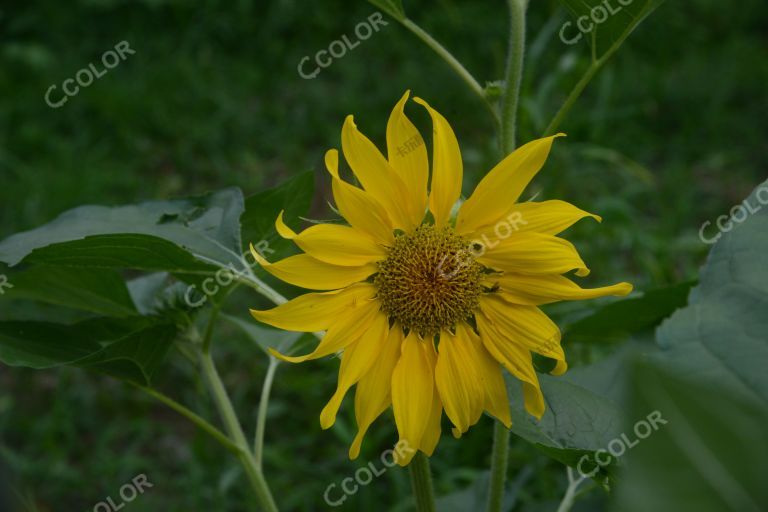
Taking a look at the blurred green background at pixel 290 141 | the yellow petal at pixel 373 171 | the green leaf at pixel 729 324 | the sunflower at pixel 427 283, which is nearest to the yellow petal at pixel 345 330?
the sunflower at pixel 427 283

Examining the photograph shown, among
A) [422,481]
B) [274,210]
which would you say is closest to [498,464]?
[422,481]

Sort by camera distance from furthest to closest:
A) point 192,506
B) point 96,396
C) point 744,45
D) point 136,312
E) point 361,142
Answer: point 744,45
point 96,396
point 192,506
point 136,312
point 361,142

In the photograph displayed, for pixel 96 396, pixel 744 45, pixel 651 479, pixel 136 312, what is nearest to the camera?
pixel 651 479

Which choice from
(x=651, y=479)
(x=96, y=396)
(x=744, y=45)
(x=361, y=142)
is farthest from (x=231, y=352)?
(x=744, y=45)

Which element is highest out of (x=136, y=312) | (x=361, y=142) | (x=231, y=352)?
(x=231, y=352)

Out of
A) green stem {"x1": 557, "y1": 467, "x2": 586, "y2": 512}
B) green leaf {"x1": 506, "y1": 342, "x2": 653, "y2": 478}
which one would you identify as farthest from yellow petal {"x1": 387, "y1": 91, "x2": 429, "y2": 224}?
green stem {"x1": 557, "y1": 467, "x2": 586, "y2": 512}

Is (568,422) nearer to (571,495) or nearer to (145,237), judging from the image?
(571,495)

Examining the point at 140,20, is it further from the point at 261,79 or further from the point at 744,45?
the point at 744,45
